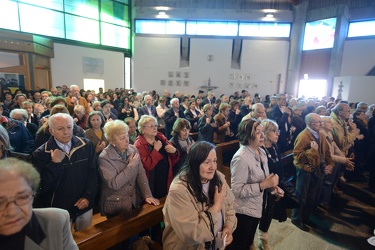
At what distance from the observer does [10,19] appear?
10.6 m

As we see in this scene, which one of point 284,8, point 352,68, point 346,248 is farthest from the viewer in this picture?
point 284,8

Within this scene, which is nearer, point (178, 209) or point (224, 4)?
point (178, 209)

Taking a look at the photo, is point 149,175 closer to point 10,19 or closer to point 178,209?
point 178,209

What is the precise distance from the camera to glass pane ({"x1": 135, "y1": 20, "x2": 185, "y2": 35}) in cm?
1508

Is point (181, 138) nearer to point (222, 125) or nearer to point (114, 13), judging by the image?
point (222, 125)

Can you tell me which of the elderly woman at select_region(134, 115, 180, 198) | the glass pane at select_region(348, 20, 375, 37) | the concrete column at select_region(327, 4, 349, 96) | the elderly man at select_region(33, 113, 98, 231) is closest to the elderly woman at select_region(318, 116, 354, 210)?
the elderly woman at select_region(134, 115, 180, 198)

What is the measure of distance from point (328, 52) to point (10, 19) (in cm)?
1654

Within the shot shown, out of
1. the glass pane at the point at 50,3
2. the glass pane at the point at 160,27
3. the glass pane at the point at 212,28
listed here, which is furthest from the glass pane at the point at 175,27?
the glass pane at the point at 50,3

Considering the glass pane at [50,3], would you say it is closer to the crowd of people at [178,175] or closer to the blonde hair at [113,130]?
the crowd of people at [178,175]

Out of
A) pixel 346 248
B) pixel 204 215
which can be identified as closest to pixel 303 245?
pixel 346 248

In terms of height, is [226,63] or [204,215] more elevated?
[226,63]

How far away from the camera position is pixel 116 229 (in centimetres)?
187

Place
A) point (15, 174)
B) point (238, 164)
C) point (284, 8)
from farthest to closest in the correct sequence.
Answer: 1. point (284, 8)
2. point (238, 164)
3. point (15, 174)

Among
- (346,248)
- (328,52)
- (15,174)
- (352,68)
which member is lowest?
(346,248)
